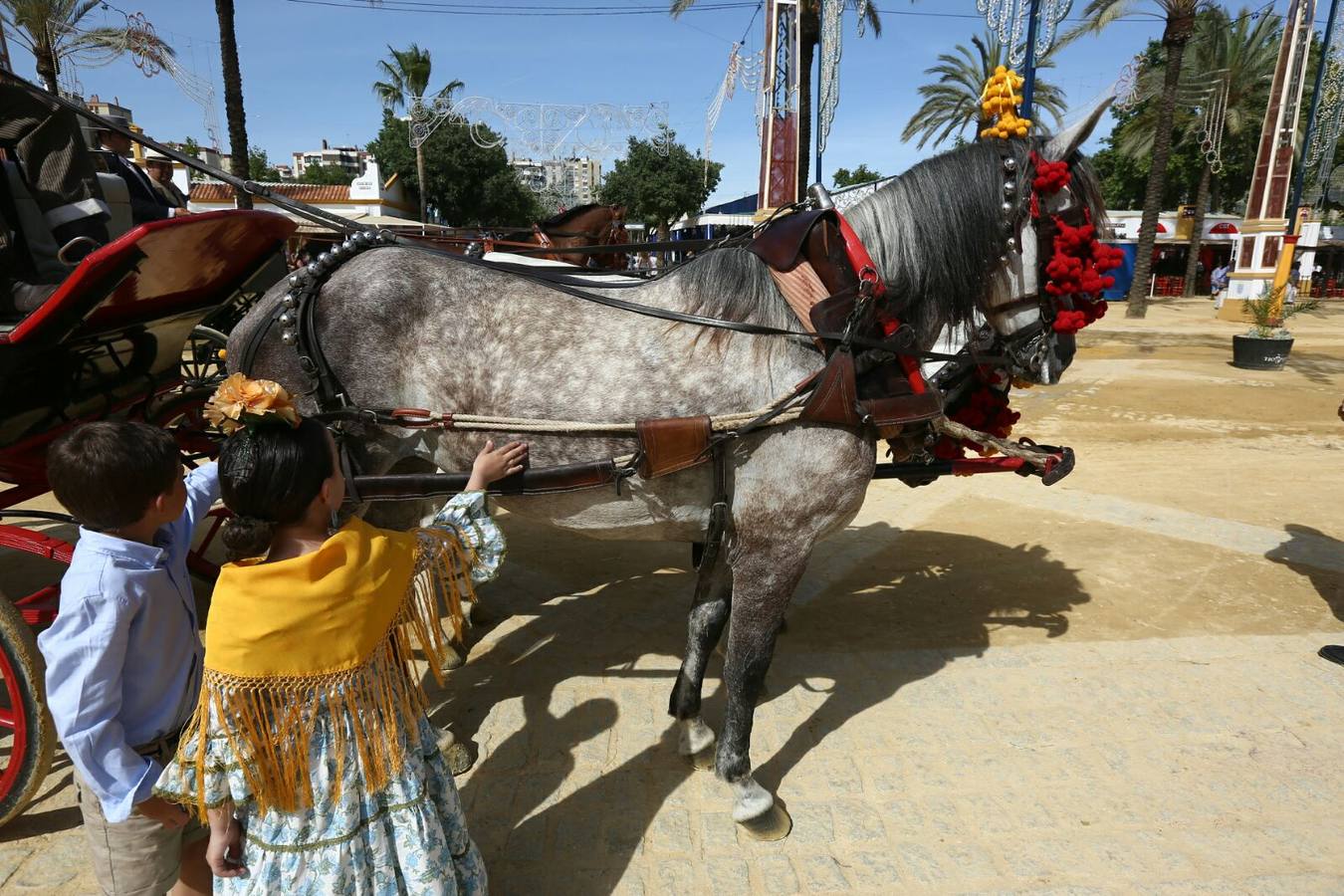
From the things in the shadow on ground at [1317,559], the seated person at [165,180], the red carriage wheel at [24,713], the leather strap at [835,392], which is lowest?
the shadow on ground at [1317,559]

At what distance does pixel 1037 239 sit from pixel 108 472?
2856 mm

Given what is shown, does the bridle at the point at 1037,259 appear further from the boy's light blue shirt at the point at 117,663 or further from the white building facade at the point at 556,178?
the white building facade at the point at 556,178

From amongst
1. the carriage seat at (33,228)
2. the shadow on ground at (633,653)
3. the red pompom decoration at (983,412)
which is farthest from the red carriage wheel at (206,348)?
the red pompom decoration at (983,412)

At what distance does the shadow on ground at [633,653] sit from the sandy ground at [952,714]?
1 centimetres

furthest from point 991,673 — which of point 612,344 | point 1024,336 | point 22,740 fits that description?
point 22,740

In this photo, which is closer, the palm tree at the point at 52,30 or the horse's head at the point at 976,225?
the horse's head at the point at 976,225

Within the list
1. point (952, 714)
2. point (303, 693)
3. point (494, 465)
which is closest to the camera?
point (303, 693)

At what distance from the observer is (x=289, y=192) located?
28469mm

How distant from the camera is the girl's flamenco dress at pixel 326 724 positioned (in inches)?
58.0

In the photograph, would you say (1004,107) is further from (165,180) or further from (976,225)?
(165,180)

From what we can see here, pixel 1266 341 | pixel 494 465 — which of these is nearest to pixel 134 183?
pixel 494 465

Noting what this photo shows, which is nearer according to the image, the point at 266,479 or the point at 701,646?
the point at 266,479

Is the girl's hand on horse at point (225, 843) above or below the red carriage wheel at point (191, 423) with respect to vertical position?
below

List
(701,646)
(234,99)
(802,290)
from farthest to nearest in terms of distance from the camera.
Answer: (234,99) < (701,646) < (802,290)
